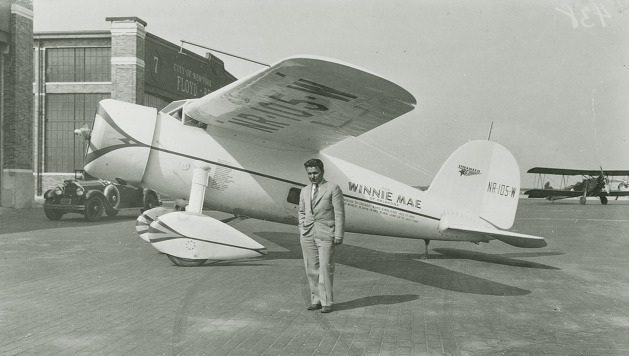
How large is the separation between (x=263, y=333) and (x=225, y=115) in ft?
14.7

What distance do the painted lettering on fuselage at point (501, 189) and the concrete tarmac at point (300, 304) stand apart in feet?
4.42

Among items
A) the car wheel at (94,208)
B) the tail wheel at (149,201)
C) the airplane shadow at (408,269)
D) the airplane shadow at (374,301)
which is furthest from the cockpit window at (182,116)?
the tail wheel at (149,201)

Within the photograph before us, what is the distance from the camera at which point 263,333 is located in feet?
15.7

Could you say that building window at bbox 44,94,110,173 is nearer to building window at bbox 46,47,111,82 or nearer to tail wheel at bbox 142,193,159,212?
building window at bbox 46,47,111,82

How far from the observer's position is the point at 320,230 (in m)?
5.82

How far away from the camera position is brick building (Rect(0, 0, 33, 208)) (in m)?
23.9

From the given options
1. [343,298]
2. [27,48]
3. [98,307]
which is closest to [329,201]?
[343,298]

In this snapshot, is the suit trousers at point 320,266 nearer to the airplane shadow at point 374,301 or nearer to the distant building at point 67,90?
the airplane shadow at point 374,301

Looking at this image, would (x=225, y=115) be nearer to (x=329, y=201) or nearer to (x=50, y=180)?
(x=329, y=201)

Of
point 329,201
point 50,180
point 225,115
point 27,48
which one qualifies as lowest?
point 50,180

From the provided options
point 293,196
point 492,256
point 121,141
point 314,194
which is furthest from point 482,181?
point 121,141

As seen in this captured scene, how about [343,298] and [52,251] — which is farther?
[52,251]

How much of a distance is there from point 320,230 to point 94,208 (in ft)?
43.7

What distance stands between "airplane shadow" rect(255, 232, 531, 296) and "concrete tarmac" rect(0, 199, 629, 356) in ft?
0.11
